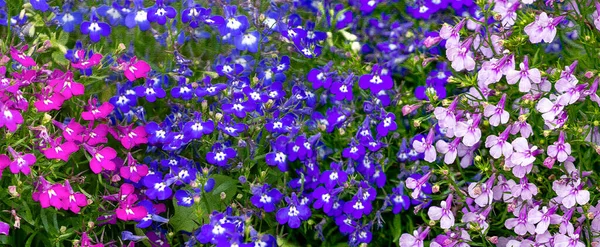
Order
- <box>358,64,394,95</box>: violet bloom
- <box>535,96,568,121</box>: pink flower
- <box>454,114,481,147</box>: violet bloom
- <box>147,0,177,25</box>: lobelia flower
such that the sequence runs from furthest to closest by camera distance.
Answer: <box>358,64,394,95</box>: violet bloom
<box>147,0,177,25</box>: lobelia flower
<box>454,114,481,147</box>: violet bloom
<box>535,96,568,121</box>: pink flower

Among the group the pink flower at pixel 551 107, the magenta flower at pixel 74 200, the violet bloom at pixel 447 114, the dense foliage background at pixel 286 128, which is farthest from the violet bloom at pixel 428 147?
the magenta flower at pixel 74 200

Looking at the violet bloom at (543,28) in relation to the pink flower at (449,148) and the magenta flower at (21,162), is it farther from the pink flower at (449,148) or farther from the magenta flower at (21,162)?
the magenta flower at (21,162)

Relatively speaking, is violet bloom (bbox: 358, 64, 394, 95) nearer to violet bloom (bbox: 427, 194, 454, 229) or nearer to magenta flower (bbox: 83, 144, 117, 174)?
violet bloom (bbox: 427, 194, 454, 229)

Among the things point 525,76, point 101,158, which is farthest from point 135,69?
point 525,76

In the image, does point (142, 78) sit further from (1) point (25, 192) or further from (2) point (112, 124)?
(1) point (25, 192)

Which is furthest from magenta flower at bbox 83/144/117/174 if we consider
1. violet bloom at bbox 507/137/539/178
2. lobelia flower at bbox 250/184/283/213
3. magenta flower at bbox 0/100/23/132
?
violet bloom at bbox 507/137/539/178
